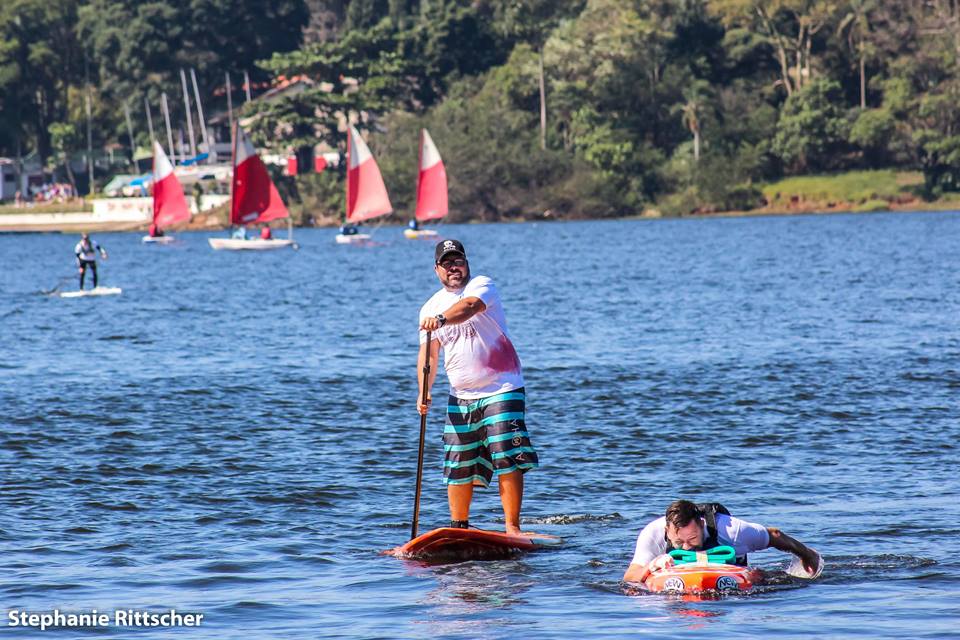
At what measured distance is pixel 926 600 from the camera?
1178cm

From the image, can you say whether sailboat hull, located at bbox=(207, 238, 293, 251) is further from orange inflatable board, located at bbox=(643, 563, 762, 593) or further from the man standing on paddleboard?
orange inflatable board, located at bbox=(643, 563, 762, 593)

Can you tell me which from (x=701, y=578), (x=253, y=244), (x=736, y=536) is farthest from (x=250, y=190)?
(x=701, y=578)

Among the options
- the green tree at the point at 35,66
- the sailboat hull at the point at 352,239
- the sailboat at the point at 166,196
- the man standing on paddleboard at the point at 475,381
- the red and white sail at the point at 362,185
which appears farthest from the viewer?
the green tree at the point at 35,66

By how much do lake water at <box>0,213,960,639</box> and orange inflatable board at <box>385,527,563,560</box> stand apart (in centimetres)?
16

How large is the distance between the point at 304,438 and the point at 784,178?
4247 inches

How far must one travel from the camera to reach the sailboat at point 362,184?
90500mm

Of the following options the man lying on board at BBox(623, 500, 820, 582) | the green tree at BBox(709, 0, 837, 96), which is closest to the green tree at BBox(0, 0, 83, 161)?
the green tree at BBox(709, 0, 837, 96)

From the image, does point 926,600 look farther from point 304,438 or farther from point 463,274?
point 304,438

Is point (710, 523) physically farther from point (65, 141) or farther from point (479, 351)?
point (65, 141)

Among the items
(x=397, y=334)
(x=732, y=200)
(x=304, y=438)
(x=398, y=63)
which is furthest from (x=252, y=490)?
(x=398, y=63)

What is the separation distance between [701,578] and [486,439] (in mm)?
2335

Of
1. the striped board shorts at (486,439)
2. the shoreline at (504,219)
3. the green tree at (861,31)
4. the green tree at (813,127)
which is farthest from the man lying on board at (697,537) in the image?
the green tree at (861,31)

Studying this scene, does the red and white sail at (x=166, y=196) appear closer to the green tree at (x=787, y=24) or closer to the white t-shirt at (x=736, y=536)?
the green tree at (x=787, y=24)

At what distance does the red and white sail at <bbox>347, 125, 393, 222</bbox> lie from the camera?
298ft
